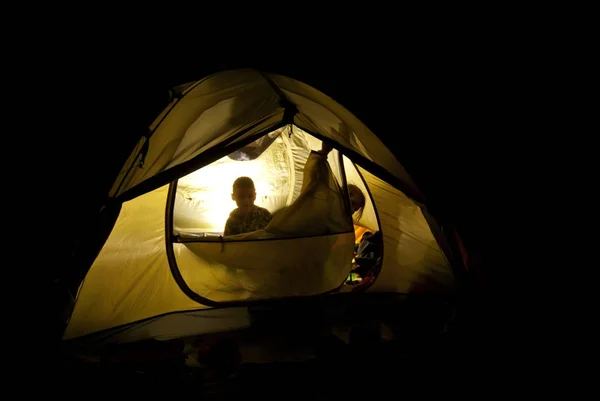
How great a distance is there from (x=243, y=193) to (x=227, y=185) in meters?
0.16

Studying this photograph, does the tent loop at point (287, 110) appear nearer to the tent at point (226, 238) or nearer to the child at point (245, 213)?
the tent at point (226, 238)

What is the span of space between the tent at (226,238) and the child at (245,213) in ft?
0.64

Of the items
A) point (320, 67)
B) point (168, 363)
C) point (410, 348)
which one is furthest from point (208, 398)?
point (320, 67)

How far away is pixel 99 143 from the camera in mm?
3236

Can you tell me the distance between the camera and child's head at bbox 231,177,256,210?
2.16 m

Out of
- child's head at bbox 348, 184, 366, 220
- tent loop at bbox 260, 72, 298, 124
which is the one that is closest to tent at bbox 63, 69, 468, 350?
tent loop at bbox 260, 72, 298, 124

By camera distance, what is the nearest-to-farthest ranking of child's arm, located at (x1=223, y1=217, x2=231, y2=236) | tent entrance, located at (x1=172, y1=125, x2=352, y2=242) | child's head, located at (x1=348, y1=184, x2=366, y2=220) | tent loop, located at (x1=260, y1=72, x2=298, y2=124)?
tent loop, located at (x1=260, y1=72, x2=298, y2=124) → tent entrance, located at (x1=172, y1=125, x2=352, y2=242) → child's arm, located at (x1=223, y1=217, x2=231, y2=236) → child's head, located at (x1=348, y1=184, x2=366, y2=220)

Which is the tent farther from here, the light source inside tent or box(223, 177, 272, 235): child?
box(223, 177, 272, 235): child

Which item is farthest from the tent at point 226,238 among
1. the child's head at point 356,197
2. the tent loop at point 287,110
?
the child's head at point 356,197

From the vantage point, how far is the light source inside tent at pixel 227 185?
2.13 metres

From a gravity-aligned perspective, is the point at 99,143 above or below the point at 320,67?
below

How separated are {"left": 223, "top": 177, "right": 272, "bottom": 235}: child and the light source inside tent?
0.09 metres

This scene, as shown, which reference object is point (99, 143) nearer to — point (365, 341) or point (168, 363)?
point (168, 363)

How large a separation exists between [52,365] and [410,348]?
1.35m
